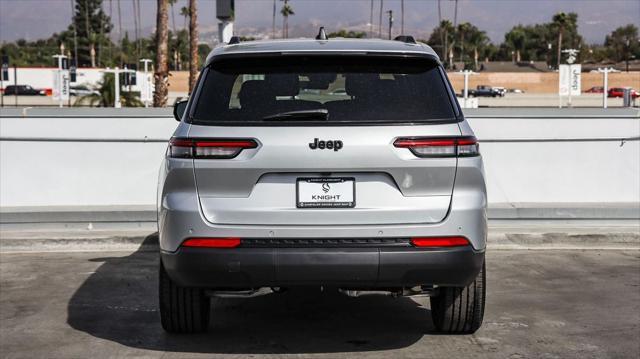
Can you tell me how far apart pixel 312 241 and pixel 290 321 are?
166 cm

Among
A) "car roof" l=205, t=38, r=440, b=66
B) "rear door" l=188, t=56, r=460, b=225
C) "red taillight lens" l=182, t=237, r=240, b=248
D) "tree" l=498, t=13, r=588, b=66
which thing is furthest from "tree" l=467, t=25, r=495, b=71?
"red taillight lens" l=182, t=237, r=240, b=248

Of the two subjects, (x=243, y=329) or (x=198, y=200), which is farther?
(x=243, y=329)

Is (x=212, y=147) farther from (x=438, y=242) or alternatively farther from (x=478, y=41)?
(x=478, y=41)

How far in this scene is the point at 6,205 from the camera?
11.1 m

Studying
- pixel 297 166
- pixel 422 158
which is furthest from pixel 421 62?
pixel 297 166

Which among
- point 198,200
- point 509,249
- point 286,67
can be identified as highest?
point 286,67

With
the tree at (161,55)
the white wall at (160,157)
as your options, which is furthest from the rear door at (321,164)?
the tree at (161,55)

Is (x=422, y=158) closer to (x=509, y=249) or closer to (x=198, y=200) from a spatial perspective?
Answer: (x=198, y=200)

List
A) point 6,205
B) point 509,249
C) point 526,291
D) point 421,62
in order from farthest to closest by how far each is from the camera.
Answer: point 6,205 → point 509,249 → point 526,291 → point 421,62

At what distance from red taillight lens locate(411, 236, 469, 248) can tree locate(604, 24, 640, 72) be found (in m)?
144

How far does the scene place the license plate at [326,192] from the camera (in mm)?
5219

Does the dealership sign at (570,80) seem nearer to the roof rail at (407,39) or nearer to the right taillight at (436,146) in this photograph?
the roof rail at (407,39)

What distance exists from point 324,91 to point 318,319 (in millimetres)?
1963

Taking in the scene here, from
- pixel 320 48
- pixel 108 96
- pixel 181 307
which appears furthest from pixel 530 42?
pixel 320 48
